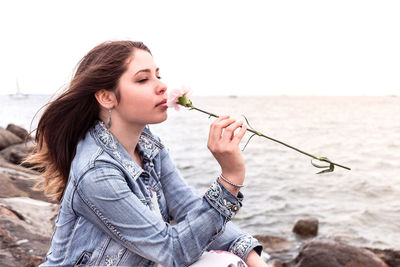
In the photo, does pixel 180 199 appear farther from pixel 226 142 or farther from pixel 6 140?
pixel 6 140

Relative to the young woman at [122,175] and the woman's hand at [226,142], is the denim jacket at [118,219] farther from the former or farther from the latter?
the woman's hand at [226,142]

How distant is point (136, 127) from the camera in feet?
6.81

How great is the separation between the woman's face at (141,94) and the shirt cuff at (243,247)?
851mm

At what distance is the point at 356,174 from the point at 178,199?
1168 centimetres

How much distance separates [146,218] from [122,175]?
0.85ft

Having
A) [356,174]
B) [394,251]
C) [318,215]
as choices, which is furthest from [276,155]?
[394,251]

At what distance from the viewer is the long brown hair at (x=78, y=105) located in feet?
6.41

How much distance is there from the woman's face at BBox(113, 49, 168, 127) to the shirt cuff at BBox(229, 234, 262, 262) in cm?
85

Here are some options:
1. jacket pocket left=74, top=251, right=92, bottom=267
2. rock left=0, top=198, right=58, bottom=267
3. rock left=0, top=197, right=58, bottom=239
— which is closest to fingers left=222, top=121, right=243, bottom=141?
jacket pocket left=74, top=251, right=92, bottom=267

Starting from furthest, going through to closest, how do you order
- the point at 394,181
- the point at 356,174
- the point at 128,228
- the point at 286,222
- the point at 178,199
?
the point at 356,174, the point at 394,181, the point at 286,222, the point at 178,199, the point at 128,228

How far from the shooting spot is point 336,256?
4820 mm

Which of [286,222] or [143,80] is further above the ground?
[143,80]

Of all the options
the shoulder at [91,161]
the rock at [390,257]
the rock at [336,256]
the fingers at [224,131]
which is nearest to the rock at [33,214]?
the shoulder at [91,161]

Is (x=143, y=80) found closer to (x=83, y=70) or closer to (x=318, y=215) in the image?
(x=83, y=70)
